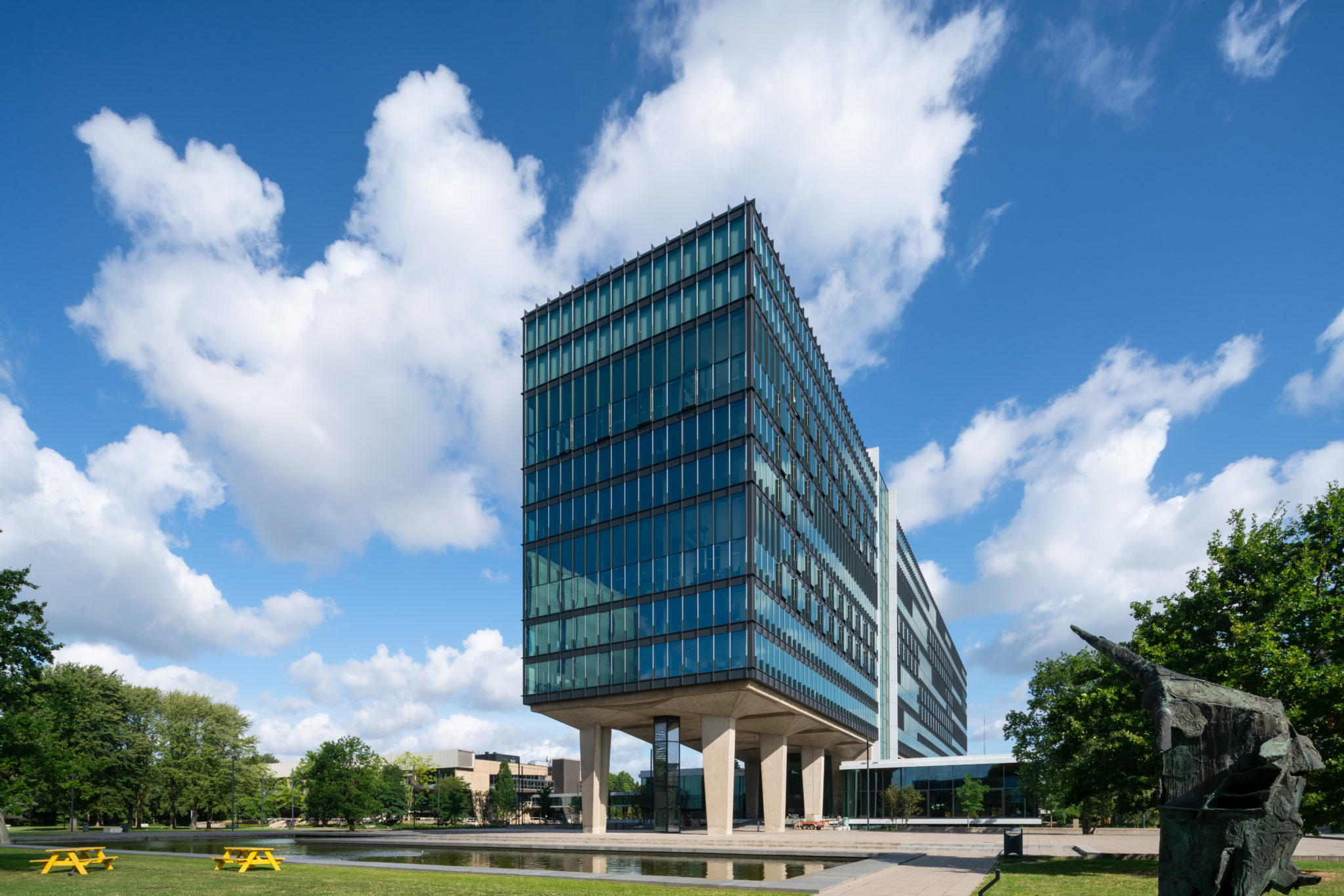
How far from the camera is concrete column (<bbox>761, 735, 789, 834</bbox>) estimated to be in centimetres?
6169

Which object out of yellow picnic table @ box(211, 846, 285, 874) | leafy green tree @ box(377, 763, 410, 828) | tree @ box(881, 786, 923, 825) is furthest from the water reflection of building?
yellow picnic table @ box(211, 846, 285, 874)

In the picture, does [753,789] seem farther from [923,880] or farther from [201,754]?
[923,880]

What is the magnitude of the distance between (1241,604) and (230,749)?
97.6 m

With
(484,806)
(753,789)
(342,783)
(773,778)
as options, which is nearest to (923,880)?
(773,778)

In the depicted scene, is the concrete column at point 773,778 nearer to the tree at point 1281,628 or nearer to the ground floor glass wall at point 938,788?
the ground floor glass wall at point 938,788

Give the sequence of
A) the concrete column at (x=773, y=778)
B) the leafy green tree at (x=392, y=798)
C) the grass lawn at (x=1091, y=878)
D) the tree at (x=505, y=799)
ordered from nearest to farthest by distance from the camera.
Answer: the grass lawn at (x=1091, y=878)
the concrete column at (x=773, y=778)
the leafy green tree at (x=392, y=798)
the tree at (x=505, y=799)

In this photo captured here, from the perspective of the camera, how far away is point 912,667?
112125mm

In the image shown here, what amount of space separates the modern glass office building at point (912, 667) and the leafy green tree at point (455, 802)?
51.3m

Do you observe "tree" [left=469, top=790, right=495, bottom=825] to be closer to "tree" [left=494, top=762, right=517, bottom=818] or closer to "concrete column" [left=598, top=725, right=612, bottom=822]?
"tree" [left=494, top=762, right=517, bottom=818]

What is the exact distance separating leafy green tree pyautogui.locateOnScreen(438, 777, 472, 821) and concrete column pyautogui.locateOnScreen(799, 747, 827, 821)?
4852 centimetres

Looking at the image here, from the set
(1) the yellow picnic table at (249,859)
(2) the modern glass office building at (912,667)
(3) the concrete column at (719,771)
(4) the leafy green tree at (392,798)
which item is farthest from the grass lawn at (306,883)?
(2) the modern glass office building at (912,667)

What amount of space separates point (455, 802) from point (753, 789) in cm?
4104

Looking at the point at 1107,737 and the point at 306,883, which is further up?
the point at 1107,737

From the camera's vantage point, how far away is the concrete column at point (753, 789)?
84.3 meters
